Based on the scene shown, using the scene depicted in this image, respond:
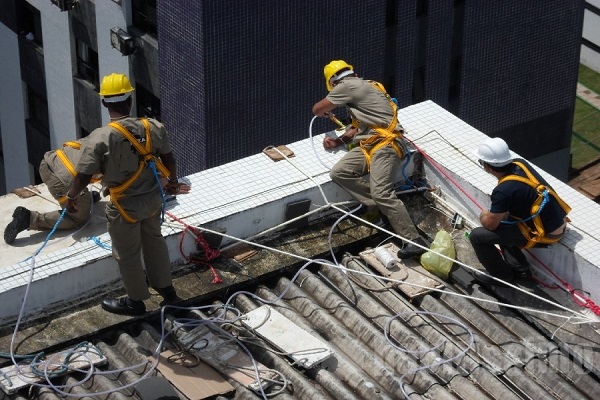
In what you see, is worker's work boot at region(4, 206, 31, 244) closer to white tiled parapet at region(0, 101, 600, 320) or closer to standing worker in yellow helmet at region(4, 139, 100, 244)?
standing worker in yellow helmet at region(4, 139, 100, 244)

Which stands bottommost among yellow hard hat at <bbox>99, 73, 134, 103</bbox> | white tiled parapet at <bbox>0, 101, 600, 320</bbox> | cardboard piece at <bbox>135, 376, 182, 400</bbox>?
cardboard piece at <bbox>135, 376, 182, 400</bbox>

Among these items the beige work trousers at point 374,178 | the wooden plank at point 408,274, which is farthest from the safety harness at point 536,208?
the beige work trousers at point 374,178

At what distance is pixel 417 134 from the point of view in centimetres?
1320

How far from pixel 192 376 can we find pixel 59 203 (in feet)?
17.6

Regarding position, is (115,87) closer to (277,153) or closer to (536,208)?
(277,153)

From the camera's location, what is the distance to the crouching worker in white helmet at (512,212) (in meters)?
11.0

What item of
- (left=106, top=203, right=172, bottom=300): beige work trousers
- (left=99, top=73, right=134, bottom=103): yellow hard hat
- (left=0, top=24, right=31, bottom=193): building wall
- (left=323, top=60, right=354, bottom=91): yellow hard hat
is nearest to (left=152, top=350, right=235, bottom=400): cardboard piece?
(left=106, top=203, right=172, bottom=300): beige work trousers

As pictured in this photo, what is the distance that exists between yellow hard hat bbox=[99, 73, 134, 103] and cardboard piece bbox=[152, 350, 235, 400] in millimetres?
2260

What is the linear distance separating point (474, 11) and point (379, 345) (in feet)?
38.8

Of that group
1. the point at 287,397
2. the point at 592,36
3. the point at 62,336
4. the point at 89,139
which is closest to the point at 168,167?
the point at 89,139

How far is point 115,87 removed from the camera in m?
10.6

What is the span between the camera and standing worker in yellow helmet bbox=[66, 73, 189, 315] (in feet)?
34.6

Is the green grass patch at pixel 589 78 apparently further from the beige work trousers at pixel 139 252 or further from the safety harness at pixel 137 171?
the safety harness at pixel 137 171

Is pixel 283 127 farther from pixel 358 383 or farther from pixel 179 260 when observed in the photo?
pixel 358 383
